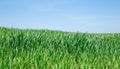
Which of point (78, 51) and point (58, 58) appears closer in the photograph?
point (58, 58)

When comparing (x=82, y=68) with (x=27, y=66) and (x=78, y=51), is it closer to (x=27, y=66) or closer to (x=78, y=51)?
(x=27, y=66)

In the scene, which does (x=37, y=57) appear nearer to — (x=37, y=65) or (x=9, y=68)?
(x=37, y=65)

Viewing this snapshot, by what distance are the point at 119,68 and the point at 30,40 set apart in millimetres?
3486

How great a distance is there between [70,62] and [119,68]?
1.10 metres

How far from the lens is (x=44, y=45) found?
8.71m

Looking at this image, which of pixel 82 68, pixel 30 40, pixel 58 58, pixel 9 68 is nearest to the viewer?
pixel 9 68

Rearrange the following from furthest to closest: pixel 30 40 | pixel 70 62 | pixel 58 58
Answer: pixel 30 40 < pixel 58 58 < pixel 70 62

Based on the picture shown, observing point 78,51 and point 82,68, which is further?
point 78,51

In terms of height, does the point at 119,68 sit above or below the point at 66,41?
below

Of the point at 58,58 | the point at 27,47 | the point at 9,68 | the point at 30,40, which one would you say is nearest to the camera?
the point at 9,68

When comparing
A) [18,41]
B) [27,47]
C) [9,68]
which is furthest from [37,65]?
[18,41]

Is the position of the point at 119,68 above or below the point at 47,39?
below

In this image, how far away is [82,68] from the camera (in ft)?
18.6

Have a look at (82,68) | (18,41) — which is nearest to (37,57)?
(82,68)
